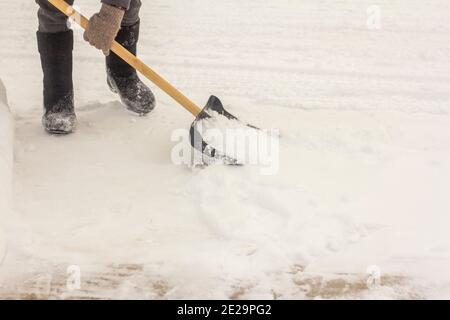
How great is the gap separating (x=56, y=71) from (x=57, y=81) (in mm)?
40

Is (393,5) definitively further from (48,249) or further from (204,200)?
(48,249)

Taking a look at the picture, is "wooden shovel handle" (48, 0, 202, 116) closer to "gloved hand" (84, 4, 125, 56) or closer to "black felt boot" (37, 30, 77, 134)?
"gloved hand" (84, 4, 125, 56)

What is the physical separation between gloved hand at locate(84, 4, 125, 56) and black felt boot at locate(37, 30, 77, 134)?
289 millimetres

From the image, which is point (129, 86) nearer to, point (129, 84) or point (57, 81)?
point (129, 84)

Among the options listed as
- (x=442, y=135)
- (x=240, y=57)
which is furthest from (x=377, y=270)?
(x=240, y=57)

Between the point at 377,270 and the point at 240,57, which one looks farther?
the point at 240,57

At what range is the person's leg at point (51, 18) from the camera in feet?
7.28

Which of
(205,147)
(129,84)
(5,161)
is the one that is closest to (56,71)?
(129,84)

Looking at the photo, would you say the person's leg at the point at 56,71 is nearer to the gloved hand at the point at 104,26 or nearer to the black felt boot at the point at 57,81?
the black felt boot at the point at 57,81

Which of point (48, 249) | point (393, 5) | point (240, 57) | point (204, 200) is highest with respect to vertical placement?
point (393, 5)

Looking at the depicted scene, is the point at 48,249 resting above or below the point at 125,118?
below

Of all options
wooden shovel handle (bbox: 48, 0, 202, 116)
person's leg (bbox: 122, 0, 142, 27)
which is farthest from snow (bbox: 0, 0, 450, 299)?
person's leg (bbox: 122, 0, 142, 27)

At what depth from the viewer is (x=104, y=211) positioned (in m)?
1.94

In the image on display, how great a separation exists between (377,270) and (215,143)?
763mm
